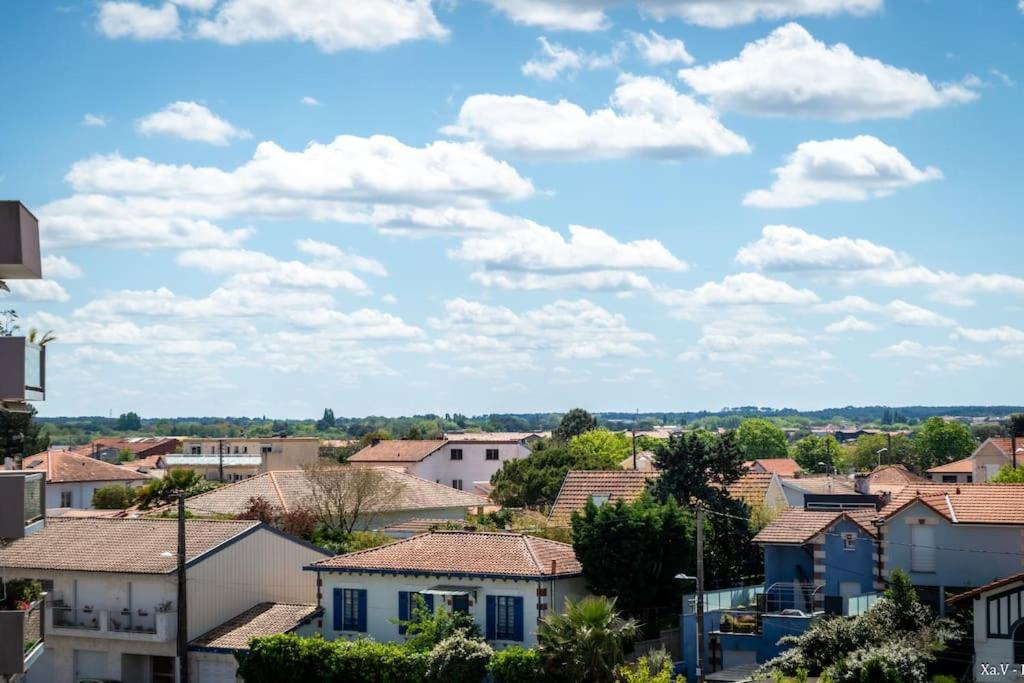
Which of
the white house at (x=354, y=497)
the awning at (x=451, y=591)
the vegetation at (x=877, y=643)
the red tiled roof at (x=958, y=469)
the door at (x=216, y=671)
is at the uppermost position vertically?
the white house at (x=354, y=497)

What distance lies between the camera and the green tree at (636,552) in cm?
4478

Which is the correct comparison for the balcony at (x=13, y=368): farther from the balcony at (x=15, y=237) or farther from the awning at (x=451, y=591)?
the awning at (x=451, y=591)

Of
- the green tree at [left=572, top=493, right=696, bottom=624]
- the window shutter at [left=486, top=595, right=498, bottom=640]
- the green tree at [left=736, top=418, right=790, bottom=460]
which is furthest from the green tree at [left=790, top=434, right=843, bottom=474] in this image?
the window shutter at [left=486, top=595, right=498, bottom=640]

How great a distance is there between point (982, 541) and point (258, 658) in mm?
23780

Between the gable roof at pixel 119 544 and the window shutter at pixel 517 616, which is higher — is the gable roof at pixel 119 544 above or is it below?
above

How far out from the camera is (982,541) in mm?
44656

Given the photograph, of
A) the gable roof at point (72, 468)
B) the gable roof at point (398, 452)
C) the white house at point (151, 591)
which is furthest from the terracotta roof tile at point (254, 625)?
the gable roof at point (398, 452)

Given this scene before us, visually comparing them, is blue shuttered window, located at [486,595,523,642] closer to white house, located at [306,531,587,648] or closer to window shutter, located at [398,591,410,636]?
white house, located at [306,531,587,648]

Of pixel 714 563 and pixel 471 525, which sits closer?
pixel 714 563

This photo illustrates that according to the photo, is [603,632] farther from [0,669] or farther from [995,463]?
Answer: [995,463]

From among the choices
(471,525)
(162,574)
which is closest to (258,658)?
(162,574)

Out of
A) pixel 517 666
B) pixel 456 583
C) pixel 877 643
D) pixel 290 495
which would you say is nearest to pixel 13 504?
pixel 517 666

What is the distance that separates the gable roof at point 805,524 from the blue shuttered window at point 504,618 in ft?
30.1

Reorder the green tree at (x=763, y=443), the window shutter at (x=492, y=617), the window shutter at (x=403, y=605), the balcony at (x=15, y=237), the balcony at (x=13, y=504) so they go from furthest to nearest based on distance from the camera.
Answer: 1. the green tree at (x=763, y=443)
2. the window shutter at (x=403, y=605)
3. the window shutter at (x=492, y=617)
4. the balcony at (x=13, y=504)
5. the balcony at (x=15, y=237)
